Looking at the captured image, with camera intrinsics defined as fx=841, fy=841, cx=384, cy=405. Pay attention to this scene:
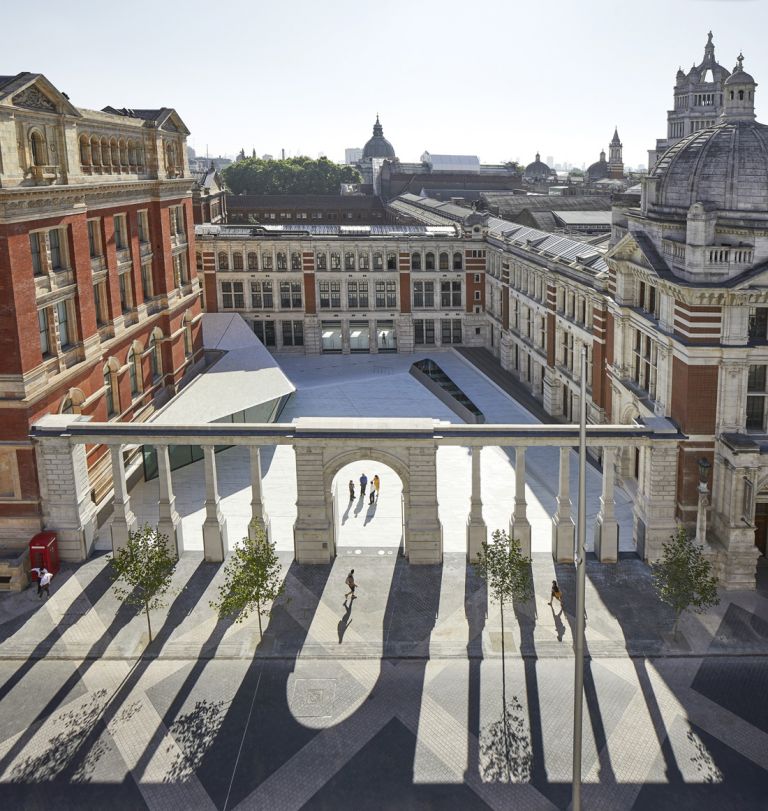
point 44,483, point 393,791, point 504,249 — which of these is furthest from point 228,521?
point 504,249

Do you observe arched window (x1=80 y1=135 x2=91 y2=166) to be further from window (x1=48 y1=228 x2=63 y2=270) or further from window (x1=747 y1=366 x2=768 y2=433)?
window (x1=747 y1=366 x2=768 y2=433)

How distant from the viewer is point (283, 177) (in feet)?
566

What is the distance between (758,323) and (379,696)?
22.7 m

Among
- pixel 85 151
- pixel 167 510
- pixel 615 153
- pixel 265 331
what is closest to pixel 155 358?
pixel 85 151

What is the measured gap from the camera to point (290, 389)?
57500 millimetres

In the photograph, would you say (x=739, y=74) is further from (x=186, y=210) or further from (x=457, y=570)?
(x=186, y=210)

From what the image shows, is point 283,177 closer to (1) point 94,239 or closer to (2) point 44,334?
(1) point 94,239

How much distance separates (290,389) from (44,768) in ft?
109

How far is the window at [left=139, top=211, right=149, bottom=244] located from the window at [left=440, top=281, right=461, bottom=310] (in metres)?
36.4

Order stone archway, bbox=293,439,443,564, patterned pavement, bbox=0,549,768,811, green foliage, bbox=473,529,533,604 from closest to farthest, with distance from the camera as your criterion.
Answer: patterned pavement, bbox=0,549,768,811
green foliage, bbox=473,529,533,604
stone archway, bbox=293,439,443,564

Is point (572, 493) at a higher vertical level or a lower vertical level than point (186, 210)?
lower

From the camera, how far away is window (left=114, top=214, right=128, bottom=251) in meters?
51.5

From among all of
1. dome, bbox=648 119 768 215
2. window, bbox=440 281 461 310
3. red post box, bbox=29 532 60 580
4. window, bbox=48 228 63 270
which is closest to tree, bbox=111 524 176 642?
red post box, bbox=29 532 60 580

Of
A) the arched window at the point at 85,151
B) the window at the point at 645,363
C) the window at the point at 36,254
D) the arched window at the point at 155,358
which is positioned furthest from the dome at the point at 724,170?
the arched window at the point at 155,358
